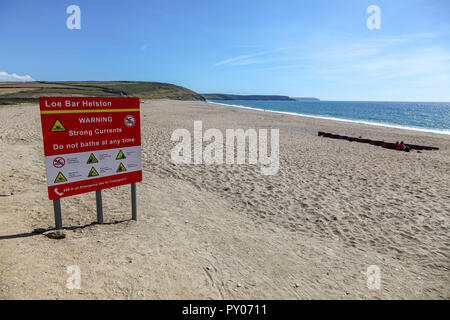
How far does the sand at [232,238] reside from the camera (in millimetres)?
3205

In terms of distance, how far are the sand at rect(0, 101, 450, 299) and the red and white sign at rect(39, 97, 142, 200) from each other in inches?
36.8

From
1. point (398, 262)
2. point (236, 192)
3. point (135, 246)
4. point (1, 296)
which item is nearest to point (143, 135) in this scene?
point (236, 192)

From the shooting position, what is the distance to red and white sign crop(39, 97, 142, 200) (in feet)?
12.0

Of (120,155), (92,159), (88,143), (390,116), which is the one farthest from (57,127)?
(390,116)

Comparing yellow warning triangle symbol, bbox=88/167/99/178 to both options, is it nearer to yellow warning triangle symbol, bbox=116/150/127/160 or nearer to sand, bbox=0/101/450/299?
yellow warning triangle symbol, bbox=116/150/127/160

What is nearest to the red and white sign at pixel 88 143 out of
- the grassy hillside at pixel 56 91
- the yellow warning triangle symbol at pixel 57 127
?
the yellow warning triangle symbol at pixel 57 127

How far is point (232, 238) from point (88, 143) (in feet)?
10.1

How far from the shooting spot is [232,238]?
180 inches

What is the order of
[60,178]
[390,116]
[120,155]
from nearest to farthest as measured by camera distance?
[60,178] → [120,155] → [390,116]

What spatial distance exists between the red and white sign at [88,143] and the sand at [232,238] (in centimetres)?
93

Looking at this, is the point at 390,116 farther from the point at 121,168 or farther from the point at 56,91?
the point at 56,91

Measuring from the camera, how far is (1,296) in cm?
255
